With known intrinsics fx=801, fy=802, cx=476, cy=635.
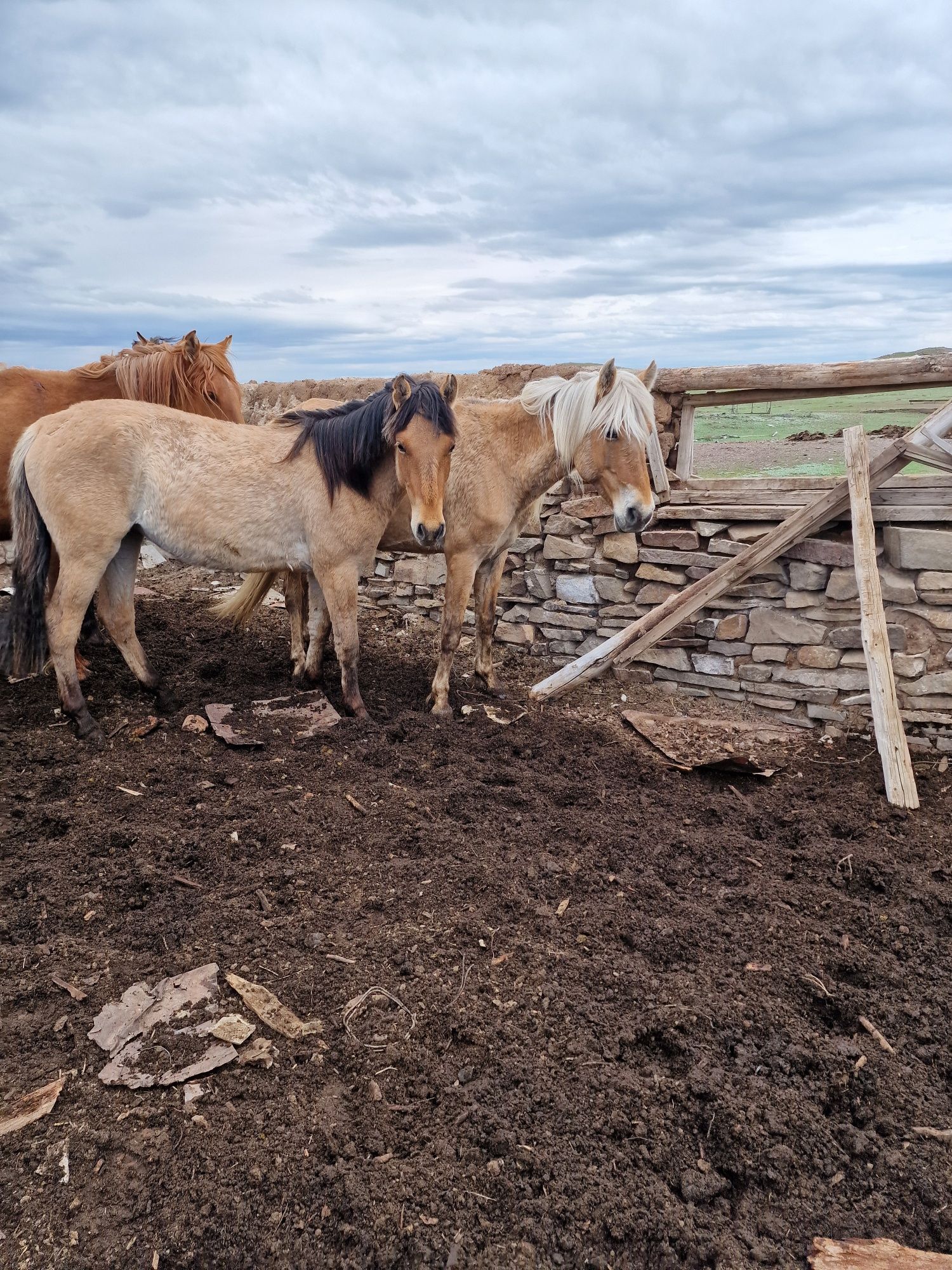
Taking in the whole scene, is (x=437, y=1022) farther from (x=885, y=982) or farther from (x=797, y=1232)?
(x=885, y=982)

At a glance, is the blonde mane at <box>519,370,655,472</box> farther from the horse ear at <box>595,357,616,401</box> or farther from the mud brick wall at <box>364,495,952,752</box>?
the mud brick wall at <box>364,495,952,752</box>

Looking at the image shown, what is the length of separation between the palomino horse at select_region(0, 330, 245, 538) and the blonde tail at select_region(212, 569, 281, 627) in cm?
126

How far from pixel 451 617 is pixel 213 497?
1.74 m

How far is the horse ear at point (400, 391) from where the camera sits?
4.74 m

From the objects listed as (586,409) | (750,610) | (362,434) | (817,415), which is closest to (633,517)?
(586,409)

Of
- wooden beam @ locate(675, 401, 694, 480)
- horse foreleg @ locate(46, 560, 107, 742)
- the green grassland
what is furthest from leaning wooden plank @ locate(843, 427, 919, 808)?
horse foreleg @ locate(46, 560, 107, 742)

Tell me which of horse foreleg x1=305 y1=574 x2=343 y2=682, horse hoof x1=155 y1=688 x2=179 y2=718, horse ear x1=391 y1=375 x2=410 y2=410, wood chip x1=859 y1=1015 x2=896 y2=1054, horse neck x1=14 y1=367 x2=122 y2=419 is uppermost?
horse neck x1=14 y1=367 x2=122 y2=419

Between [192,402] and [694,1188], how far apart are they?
575cm

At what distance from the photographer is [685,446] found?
608cm

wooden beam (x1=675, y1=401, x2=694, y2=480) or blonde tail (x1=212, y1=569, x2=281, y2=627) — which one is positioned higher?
wooden beam (x1=675, y1=401, x2=694, y2=480)

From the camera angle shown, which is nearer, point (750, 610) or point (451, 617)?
point (451, 617)

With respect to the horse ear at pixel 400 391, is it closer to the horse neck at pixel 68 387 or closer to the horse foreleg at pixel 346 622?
the horse foreleg at pixel 346 622

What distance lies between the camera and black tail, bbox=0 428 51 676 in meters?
5.01

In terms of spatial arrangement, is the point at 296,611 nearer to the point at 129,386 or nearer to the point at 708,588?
the point at 129,386
